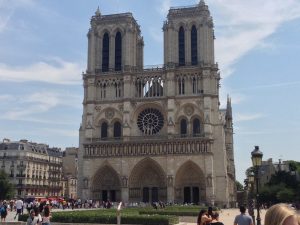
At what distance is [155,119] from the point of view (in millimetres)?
60469

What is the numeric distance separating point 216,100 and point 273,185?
45.8 ft

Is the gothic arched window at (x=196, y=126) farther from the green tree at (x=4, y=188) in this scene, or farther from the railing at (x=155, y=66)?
the green tree at (x=4, y=188)

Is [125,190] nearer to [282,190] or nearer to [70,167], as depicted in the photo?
[282,190]

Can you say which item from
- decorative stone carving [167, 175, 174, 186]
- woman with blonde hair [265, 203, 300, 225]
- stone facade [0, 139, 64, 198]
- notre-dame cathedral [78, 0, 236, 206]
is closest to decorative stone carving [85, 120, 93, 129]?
notre-dame cathedral [78, 0, 236, 206]

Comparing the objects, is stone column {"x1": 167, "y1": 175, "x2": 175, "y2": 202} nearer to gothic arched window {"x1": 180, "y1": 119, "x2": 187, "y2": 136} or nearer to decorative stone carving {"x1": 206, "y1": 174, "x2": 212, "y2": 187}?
decorative stone carving {"x1": 206, "y1": 174, "x2": 212, "y2": 187}

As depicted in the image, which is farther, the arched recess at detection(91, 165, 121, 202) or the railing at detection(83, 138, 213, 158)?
the arched recess at detection(91, 165, 121, 202)

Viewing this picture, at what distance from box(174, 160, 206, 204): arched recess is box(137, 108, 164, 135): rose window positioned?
270 inches

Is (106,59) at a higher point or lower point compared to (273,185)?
higher

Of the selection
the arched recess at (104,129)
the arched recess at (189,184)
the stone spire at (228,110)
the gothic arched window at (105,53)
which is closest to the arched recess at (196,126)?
the arched recess at (189,184)

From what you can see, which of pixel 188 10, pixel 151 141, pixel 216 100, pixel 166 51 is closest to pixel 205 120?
pixel 216 100

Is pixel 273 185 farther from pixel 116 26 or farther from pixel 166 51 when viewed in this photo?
pixel 116 26

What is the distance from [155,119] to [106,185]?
11092 mm

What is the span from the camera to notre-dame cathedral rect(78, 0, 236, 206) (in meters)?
56.5

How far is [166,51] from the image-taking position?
201ft
